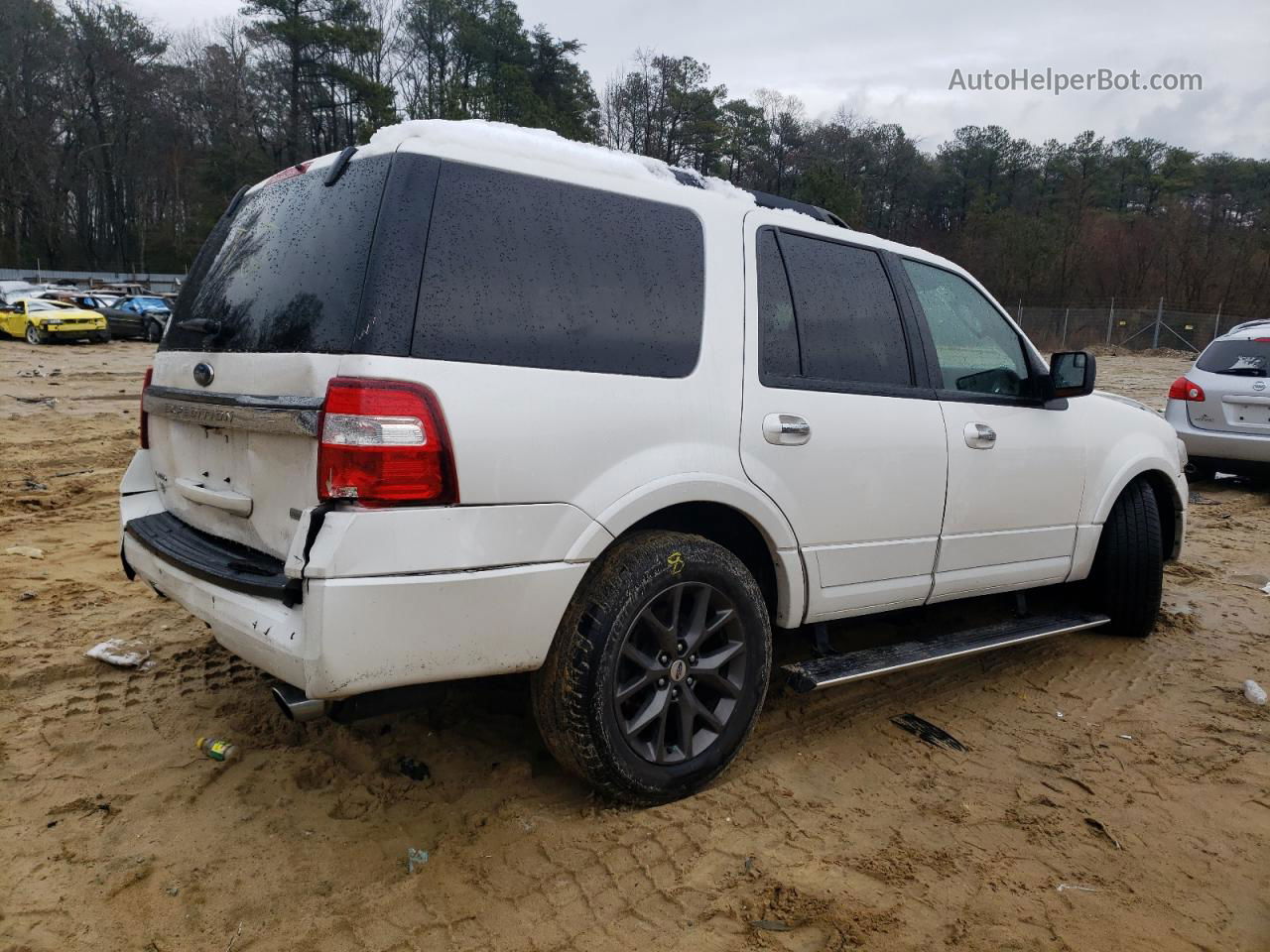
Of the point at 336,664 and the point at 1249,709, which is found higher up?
the point at 336,664

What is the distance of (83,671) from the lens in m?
3.63

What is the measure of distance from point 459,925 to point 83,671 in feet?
7.64

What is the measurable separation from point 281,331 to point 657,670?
1.49 m

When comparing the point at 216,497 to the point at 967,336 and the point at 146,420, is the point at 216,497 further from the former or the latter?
the point at 967,336

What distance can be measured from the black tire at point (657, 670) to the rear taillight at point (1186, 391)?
780 cm

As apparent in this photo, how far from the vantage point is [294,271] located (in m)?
2.51

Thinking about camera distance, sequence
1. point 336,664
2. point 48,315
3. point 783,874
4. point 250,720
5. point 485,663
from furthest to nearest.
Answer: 1. point 48,315
2. point 250,720
3. point 783,874
4. point 485,663
5. point 336,664

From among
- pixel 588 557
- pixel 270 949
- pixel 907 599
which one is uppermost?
pixel 588 557

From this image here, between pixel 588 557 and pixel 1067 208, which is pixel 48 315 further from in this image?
pixel 1067 208

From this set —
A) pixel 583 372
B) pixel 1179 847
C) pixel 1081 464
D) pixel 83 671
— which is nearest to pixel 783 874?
pixel 1179 847

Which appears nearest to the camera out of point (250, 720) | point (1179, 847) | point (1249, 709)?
point (1179, 847)

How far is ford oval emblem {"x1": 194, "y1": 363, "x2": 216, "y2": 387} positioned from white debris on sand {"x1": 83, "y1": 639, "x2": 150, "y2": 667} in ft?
5.43

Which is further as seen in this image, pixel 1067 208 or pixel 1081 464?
pixel 1067 208

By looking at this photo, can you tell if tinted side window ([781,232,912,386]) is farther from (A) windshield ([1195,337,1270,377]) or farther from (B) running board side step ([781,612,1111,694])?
(A) windshield ([1195,337,1270,377])
